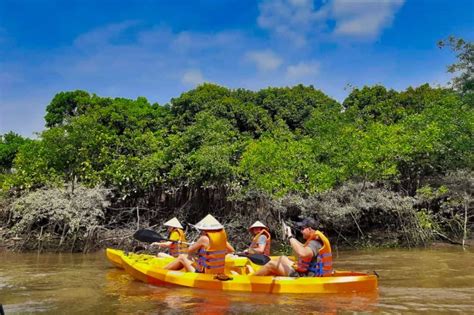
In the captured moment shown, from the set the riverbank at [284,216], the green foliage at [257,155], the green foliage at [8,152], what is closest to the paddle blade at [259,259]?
the green foliage at [257,155]

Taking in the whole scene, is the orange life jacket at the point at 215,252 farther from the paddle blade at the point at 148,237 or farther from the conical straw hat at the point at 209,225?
the paddle blade at the point at 148,237

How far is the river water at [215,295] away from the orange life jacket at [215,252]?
47 cm

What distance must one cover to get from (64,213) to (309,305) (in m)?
8.98

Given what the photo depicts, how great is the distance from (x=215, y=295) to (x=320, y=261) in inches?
65.7

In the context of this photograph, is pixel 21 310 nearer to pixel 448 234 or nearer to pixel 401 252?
pixel 401 252

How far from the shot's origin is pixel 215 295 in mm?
7363

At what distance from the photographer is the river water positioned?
21.0 ft

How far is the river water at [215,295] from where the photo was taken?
6.41 metres

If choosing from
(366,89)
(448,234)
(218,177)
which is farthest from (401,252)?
(366,89)

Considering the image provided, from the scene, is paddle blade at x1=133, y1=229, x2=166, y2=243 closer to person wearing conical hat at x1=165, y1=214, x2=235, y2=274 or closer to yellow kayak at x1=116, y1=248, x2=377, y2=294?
yellow kayak at x1=116, y1=248, x2=377, y2=294

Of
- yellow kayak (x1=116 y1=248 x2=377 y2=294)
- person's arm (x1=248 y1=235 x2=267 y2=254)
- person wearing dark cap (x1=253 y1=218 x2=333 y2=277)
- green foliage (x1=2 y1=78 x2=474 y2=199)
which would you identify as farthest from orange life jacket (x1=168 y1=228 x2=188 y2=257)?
green foliage (x1=2 y1=78 x2=474 y2=199)

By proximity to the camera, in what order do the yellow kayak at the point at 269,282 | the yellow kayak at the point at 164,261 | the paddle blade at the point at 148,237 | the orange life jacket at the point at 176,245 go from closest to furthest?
the yellow kayak at the point at 269,282 < the yellow kayak at the point at 164,261 < the paddle blade at the point at 148,237 < the orange life jacket at the point at 176,245

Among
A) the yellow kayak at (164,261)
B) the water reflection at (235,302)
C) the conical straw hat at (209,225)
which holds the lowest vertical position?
the water reflection at (235,302)

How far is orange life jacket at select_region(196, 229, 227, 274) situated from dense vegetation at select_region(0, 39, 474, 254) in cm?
543
